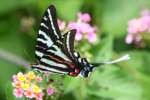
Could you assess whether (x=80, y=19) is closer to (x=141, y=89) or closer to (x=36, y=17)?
(x=141, y=89)

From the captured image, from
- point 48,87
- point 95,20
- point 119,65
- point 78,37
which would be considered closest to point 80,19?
point 78,37

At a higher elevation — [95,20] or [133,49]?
[95,20]

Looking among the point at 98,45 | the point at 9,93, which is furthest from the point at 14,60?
the point at 9,93

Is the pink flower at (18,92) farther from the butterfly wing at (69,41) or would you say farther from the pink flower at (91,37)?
the pink flower at (91,37)

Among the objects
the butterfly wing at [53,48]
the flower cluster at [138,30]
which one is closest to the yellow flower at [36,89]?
the butterfly wing at [53,48]

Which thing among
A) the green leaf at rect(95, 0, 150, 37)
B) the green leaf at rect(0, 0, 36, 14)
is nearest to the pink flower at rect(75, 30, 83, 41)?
the green leaf at rect(95, 0, 150, 37)

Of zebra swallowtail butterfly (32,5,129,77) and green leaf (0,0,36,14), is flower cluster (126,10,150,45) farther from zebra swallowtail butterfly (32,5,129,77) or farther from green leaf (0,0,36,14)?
green leaf (0,0,36,14)
